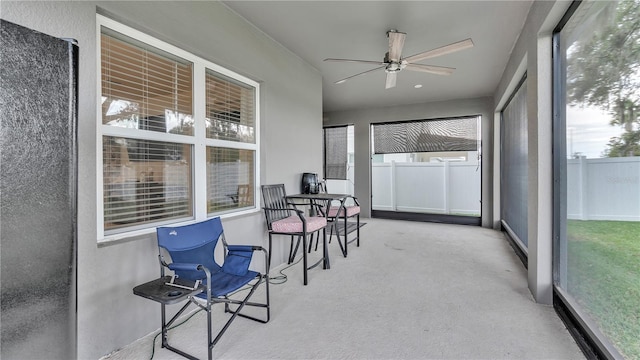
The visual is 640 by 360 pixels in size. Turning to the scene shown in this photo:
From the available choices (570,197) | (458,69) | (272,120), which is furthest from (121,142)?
(458,69)

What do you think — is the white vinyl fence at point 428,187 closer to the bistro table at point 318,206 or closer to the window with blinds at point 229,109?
the bistro table at point 318,206

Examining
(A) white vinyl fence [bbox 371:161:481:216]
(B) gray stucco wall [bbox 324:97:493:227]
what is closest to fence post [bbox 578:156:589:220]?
(B) gray stucco wall [bbox 324:97:493:227]

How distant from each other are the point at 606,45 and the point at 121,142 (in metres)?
3.12

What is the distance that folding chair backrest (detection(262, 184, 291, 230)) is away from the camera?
3.22 m

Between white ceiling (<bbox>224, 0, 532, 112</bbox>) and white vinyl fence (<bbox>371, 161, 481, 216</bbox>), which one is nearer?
white ceiling (<bbox>224, 0, 532, 112</bbox>)

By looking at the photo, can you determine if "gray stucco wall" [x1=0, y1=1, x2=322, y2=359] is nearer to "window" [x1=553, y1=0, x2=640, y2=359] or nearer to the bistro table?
the bistro table

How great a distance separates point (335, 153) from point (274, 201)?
405 cm

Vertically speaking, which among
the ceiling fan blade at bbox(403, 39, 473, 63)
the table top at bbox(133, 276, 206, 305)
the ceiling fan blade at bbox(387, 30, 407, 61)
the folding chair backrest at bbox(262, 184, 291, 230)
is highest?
the ceiling fan blade at bbox(387, 30, 407, 61)

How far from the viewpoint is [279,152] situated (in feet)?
11.6

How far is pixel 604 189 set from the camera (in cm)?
167

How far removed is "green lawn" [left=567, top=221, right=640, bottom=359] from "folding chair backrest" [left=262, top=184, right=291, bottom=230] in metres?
2.65

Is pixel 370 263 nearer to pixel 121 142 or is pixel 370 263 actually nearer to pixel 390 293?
pixel 390 293

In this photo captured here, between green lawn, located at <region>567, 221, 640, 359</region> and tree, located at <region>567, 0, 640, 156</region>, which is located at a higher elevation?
tree, located at <region>567, 0, 640, 156</region>

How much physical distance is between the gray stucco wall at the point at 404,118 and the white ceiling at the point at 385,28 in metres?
1.29
